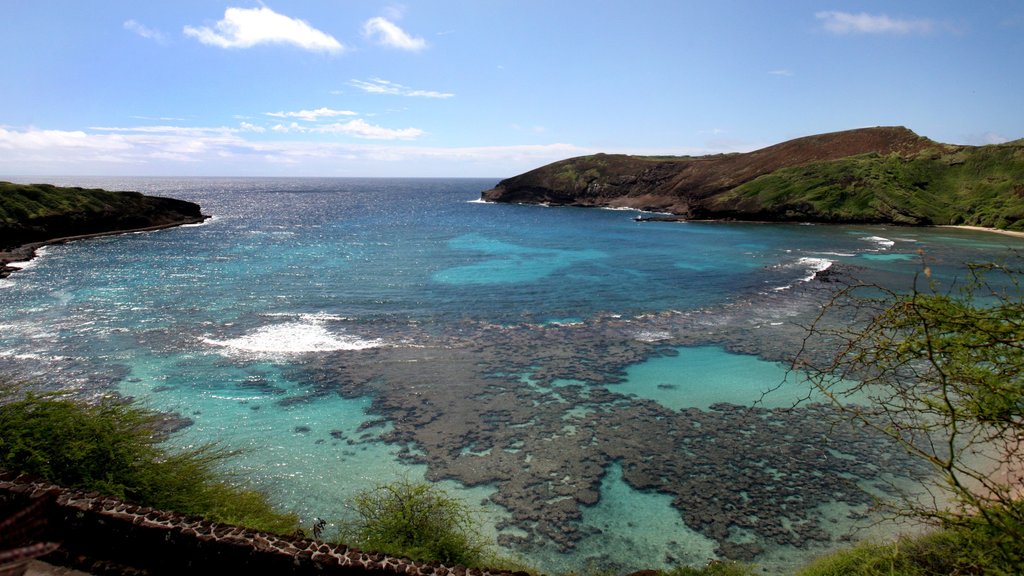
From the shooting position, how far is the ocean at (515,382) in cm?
1628

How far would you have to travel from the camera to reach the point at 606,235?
281 feet

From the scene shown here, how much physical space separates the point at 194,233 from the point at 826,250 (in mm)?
92225

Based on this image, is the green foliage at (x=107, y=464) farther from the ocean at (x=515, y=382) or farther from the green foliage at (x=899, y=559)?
the green foliage at (x=899, y=559)

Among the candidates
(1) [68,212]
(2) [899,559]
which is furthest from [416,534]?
(1) [68,212]

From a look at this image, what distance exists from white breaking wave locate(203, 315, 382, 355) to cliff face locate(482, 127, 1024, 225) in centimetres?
9283

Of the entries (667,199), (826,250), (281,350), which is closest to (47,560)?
(281,350)

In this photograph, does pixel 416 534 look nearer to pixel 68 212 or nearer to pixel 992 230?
pixel 68 212

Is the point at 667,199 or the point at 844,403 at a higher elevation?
the point at 667,199

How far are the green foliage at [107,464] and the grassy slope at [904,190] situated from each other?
105m

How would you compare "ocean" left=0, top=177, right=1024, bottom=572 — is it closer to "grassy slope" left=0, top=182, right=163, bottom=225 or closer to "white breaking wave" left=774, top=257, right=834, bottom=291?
"white breaking wave" left=774, top=257, right=834, bottom=291

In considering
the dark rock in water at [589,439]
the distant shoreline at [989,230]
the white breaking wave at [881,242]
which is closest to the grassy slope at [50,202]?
the dark rock in water at [589,439]

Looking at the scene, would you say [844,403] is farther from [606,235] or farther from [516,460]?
[606,235]

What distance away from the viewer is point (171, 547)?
1106 cm

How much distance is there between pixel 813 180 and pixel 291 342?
345 ft
